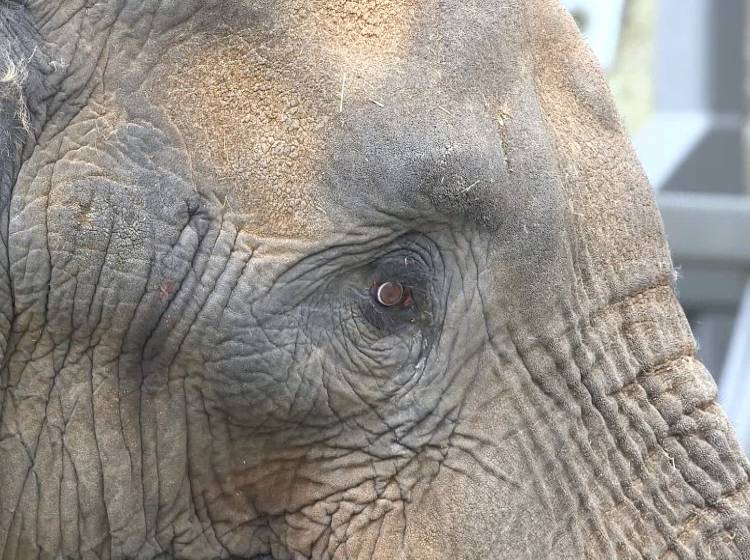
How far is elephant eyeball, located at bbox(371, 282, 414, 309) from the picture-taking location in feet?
7.07

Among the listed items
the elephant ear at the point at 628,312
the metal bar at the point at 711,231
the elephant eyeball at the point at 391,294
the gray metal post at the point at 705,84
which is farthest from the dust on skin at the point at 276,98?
the gray metal post at the point at 705,84

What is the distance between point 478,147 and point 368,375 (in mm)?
384

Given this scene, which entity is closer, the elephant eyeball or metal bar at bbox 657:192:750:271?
the elephant eyeball

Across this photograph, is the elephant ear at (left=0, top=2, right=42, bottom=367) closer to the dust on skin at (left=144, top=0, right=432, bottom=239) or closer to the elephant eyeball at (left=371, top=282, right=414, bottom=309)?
the dust on skin at (left=144, top=0, right=432, bottom=239)

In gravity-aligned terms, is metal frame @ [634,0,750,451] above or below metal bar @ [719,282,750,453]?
above

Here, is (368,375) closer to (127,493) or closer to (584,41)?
(127,493)

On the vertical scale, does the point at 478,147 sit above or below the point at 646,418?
above

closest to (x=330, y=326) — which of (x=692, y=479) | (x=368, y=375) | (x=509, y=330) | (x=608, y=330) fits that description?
(x=368, y=375)

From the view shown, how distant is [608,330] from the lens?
2.24m

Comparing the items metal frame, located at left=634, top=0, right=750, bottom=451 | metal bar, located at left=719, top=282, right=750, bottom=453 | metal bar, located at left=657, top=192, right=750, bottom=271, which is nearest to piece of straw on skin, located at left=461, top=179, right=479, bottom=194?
metal bar, located at left=657, top=192, right=750, bottom=271

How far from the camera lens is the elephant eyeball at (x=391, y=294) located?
2.16 meters

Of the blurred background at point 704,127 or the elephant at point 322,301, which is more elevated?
the blurred background at point 704,127

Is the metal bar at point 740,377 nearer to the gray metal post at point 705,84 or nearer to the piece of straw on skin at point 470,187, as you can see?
the gray metal post at point 705,84

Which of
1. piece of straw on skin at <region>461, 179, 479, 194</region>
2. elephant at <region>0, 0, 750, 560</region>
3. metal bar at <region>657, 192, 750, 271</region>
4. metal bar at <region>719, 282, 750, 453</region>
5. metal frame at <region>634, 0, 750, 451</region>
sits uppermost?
metal frame at <region>634, 0, 750, 451</region>
